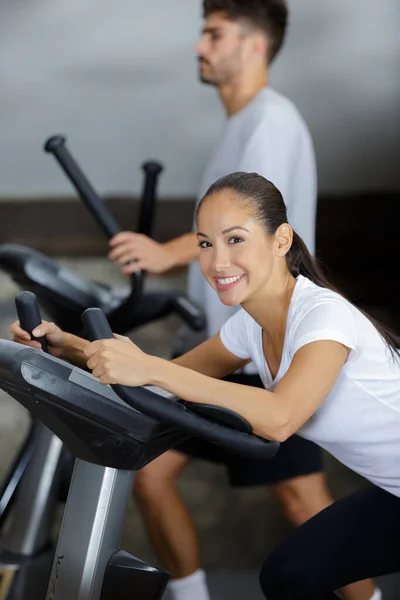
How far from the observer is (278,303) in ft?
4.82

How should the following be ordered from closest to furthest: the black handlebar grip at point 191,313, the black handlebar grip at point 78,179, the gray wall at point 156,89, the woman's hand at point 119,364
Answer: the woman's hand at point 119,364 → the black handlebar grip at point 78,179 → the black handlebar grip at point 191,313 → the gray wall at point 156,89

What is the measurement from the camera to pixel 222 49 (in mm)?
2164

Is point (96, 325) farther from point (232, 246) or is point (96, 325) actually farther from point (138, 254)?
point (138, 254)

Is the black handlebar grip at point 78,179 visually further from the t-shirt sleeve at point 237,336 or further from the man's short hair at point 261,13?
the man's short hair at point 261,13

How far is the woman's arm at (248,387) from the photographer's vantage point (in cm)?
123

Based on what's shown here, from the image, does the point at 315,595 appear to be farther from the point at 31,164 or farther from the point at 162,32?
the point at 31,164

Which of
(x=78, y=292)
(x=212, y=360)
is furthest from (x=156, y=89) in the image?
(x=212, y=360)

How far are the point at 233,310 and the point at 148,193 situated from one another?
1.02ft

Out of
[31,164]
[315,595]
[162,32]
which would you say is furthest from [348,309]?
[31,164]

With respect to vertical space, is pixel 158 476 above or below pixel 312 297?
below

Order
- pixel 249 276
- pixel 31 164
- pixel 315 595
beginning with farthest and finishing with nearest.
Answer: pixel 31 164
pixel 315 595
pixel 249 276

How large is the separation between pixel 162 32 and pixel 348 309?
296 cm

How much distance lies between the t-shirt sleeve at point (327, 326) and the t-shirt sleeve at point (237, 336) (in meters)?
0.21

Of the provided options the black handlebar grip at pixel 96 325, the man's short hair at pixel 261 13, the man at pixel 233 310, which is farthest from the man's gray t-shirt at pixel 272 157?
the black handlebar grip at pixel 96 325
